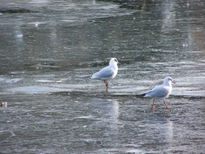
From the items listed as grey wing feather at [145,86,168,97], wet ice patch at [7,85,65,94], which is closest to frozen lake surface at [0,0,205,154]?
wet ice patch at [7,85,65,94]

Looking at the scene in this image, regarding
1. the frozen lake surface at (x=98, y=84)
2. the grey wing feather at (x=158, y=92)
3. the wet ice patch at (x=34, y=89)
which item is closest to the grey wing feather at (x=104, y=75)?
the frozen lake surface at (x=98, y=84)

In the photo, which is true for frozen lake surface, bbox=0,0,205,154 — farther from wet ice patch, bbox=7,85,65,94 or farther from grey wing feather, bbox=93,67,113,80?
grey wing feather, bbox=93,67,113,80

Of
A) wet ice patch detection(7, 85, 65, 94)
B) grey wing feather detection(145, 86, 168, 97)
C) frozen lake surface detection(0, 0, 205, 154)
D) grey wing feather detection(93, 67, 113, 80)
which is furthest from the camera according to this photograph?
grey wing feather detection(93, 67, 113, 80)

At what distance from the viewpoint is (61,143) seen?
869cm

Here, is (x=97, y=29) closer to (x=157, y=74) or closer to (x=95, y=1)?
(x=157, y=74)

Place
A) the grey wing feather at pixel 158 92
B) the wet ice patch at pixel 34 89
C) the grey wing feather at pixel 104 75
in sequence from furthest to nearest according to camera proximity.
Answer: the grey wing feather at pixel 104 75 → the wet ice patch at pixel 34 89 → the grey wing feather at pixel 158 92

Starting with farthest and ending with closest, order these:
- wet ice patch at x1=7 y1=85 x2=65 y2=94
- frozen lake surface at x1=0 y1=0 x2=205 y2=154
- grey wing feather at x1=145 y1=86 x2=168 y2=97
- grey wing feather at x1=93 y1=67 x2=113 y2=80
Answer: grey wing feather at x1=93 y1=67 x2=113 y2=80 < wet ice patch at x1=7 y1=85 x2=65 y2=94 < grey wing feather at x1=145 y1=86 x2=168 y2=97 < frozen lake surface at x1=0 y1=0 x2=205 y2=154

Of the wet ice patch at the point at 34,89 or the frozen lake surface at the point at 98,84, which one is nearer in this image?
the frozen lake surface at the point at 98,84

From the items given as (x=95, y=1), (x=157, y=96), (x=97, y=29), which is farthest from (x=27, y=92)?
(x=95, y=1)

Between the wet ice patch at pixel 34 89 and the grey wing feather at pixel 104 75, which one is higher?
the grey wing feather at pixel 104 75

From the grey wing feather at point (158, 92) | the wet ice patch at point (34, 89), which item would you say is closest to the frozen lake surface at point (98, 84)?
the wet ice patch at point (34, 89)

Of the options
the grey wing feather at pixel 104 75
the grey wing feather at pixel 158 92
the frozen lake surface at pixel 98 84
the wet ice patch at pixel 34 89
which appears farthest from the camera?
the grey wing feather at pixel 104 75

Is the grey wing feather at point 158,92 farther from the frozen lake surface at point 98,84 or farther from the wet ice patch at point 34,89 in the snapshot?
the wet ice patch at point 34,89

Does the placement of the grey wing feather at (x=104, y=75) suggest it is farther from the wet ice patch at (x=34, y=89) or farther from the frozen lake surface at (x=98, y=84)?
the wet ice patch at (x=34, y=89)
